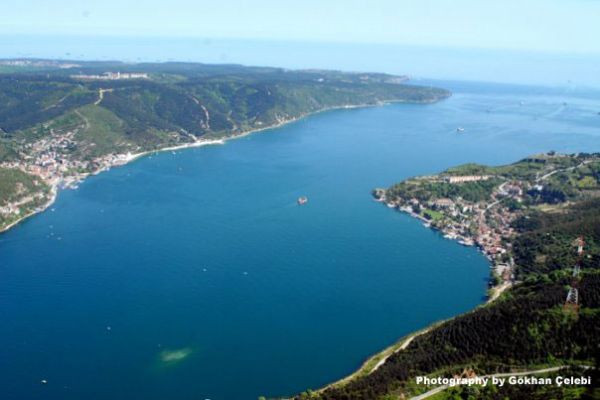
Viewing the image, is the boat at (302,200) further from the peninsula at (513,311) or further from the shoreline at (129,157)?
the shoreline at (129,157)

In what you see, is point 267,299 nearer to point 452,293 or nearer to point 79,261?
point 452,293

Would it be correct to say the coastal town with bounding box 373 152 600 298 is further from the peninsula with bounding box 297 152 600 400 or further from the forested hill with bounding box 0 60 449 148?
the forested hill with bounding box 0 60 449 148

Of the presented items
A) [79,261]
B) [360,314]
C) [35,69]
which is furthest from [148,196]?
[35,69]

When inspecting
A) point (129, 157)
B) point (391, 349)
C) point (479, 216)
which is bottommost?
point (391, 349)

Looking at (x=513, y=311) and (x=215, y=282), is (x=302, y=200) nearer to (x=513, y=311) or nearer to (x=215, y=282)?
(x=215, y=282)

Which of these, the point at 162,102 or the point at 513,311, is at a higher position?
the point at 162,102

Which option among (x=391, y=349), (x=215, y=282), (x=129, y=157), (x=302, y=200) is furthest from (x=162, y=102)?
(x=391, y=349)

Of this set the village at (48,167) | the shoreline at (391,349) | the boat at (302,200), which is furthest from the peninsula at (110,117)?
the shoreline at (391,349)
